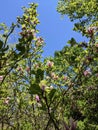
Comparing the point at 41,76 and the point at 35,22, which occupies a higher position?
the point at 35,22

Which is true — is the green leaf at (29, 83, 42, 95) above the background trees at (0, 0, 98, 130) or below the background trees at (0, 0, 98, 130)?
below

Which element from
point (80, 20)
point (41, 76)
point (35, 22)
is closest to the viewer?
point (41, 76)

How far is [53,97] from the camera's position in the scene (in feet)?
6.24

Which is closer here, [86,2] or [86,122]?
[86,122]

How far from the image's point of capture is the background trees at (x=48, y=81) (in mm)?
1980

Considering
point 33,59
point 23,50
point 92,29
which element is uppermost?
point 33,59

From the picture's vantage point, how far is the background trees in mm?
1980

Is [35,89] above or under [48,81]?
under

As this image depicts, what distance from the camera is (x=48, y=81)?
877 centimetres

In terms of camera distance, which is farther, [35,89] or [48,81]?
[48,81]

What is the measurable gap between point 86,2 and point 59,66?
15.2 feet

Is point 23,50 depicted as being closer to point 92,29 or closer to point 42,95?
point 42,95

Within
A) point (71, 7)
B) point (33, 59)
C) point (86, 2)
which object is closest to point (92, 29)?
point (33, 59)

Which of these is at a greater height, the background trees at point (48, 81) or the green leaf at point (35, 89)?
the background trees at point (48, 81)
